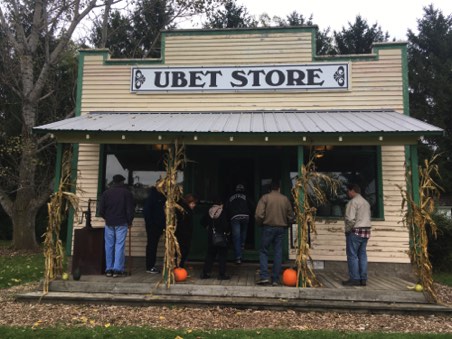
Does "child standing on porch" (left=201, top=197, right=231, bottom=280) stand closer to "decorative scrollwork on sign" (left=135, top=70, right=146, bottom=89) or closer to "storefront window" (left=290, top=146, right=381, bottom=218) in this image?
"storefront window" (left=290, top=146, right=381, bottom=218)

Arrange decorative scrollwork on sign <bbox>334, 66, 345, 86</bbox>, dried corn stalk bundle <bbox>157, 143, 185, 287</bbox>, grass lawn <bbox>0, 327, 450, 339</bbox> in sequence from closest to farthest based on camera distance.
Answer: grass lawn <bbox>0, 327, 450, 339</bbox> < dried corn stalk bundle <bbox>157, 143, 185, 287</bbox> < decorative scrollwork on sign <bbox>334, 66, 345, 86</bbox>

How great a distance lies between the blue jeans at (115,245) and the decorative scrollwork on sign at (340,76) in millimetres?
5608

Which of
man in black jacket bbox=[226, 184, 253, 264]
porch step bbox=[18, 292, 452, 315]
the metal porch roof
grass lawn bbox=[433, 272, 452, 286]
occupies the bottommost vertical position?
grass lawn bbox=[433, 272, 452, 286]

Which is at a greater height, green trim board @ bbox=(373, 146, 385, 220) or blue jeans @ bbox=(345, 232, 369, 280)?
green trim board @ bbox=(373, 146, 385, 220)

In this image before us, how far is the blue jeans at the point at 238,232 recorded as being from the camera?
7.74m

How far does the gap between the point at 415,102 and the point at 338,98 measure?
75.4 ft

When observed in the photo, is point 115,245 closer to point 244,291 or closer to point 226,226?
point 226,226

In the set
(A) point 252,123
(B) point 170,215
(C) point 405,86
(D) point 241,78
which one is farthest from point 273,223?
(C) point 405,86

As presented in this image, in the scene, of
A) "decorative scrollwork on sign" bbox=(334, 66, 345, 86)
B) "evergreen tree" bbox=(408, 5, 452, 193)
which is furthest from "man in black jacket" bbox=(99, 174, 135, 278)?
"evergreen tree" bbox=(408, 5, 452, 193)

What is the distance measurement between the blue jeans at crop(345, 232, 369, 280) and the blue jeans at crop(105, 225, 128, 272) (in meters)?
3.98

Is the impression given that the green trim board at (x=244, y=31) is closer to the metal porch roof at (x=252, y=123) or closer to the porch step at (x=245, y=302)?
the metal porch roof at (x=252, y=123)

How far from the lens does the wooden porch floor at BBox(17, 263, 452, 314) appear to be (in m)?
6.18

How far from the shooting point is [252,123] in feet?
25.8

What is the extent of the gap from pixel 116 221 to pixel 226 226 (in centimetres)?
198
